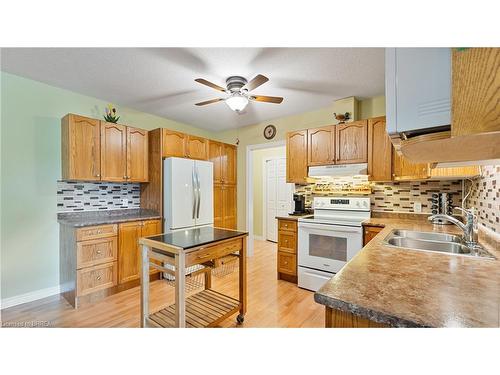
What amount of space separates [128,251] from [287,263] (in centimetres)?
202

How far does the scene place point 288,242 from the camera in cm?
302

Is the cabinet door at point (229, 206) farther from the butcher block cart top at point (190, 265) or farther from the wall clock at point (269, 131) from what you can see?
the butcher block cart top at point (190, 265)

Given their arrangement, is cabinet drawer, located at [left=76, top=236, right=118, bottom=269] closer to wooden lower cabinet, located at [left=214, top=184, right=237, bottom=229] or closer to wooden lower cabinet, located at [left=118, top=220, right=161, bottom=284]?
Result: wooden lower cabinet, located at [left=118, top=220, right=161, bottom=284]

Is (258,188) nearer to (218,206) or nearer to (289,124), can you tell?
(218,206)

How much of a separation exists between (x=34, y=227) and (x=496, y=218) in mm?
4233

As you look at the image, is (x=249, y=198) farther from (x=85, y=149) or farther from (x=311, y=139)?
(x=85, y=149)

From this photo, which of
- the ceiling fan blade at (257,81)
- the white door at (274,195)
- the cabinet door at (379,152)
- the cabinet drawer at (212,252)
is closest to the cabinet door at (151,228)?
the cabinet drawer at (212,252)

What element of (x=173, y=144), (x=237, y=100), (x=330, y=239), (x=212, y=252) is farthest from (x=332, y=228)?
(x=173, y=144)

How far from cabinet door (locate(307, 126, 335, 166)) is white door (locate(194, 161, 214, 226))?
154cm

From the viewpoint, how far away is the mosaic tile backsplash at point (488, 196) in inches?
60.5

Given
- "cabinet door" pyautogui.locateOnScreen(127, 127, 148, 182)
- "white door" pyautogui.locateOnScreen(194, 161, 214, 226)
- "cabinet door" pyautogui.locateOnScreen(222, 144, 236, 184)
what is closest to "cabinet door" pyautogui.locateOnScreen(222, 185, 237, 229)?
"cabinet door" pyautogui.locateOnScreen(222, 144, 236, 184)

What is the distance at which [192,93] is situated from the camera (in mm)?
2871

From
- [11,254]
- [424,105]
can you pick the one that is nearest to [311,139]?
[424,105]
